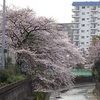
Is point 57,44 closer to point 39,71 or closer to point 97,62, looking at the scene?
point 39,71

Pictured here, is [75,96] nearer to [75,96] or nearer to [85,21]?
[75,96]

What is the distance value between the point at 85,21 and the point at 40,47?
277 ft

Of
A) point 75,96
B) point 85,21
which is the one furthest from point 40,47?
point 85,21

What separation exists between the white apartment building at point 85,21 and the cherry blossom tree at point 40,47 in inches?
3195

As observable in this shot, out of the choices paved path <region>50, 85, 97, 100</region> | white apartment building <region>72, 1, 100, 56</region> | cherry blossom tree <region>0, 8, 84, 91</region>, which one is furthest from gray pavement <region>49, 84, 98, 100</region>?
white apartment building <region>72, 1, 100, 56</region>

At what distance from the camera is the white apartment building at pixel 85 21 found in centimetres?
10625

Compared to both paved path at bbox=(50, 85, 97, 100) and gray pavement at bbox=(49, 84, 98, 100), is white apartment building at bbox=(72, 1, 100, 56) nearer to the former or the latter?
gray pavement at bbox=(49, 84, 98, 100)

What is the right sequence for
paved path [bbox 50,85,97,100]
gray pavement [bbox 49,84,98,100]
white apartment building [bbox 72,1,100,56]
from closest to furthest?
paved path [bbox 50,85,97,100]
gray pavement [bbox 49,84,98,100]
white apartment building [bbox 72,1,100,56]

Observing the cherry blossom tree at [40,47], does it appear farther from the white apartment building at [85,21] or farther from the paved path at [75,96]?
the white apartment building at [85,21]

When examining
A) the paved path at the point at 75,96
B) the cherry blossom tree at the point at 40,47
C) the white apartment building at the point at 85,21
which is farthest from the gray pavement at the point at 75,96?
the white apartment building at the point at 85,21

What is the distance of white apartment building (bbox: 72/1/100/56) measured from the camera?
106250 millimetres

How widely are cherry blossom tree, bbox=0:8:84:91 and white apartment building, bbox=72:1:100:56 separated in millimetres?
81162

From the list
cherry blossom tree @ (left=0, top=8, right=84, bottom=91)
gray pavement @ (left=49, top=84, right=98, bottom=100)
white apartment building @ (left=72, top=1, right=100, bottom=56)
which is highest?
white apartment building @ (left=72, top=1, right=100, bottom=56)

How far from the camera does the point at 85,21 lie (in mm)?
107750
